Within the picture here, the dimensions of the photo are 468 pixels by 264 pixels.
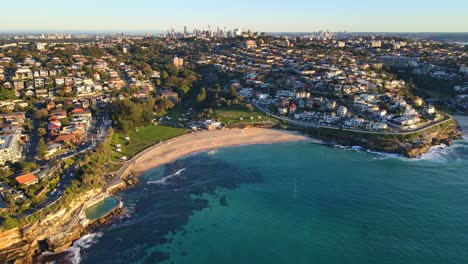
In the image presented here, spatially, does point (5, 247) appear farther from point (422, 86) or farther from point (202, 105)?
point (422, 86)

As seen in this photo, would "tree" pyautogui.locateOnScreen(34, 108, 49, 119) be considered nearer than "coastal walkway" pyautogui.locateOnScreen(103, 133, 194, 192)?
No

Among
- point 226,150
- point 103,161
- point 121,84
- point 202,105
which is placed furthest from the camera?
point 121,84

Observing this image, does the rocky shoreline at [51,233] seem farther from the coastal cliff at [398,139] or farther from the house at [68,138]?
the coastal cliff at [398,139]

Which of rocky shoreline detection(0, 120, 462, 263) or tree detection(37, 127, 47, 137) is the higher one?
tree detection(37, 127, 47, 137)

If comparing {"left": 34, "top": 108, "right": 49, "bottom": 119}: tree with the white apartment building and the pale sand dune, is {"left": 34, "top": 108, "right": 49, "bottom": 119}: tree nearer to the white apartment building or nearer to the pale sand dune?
the white apartment building

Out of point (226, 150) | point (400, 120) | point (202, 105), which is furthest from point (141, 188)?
point (400, 120)

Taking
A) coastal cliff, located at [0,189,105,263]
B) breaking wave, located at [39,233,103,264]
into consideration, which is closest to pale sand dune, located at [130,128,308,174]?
coastal cliff, located at [0,189,105,263]
